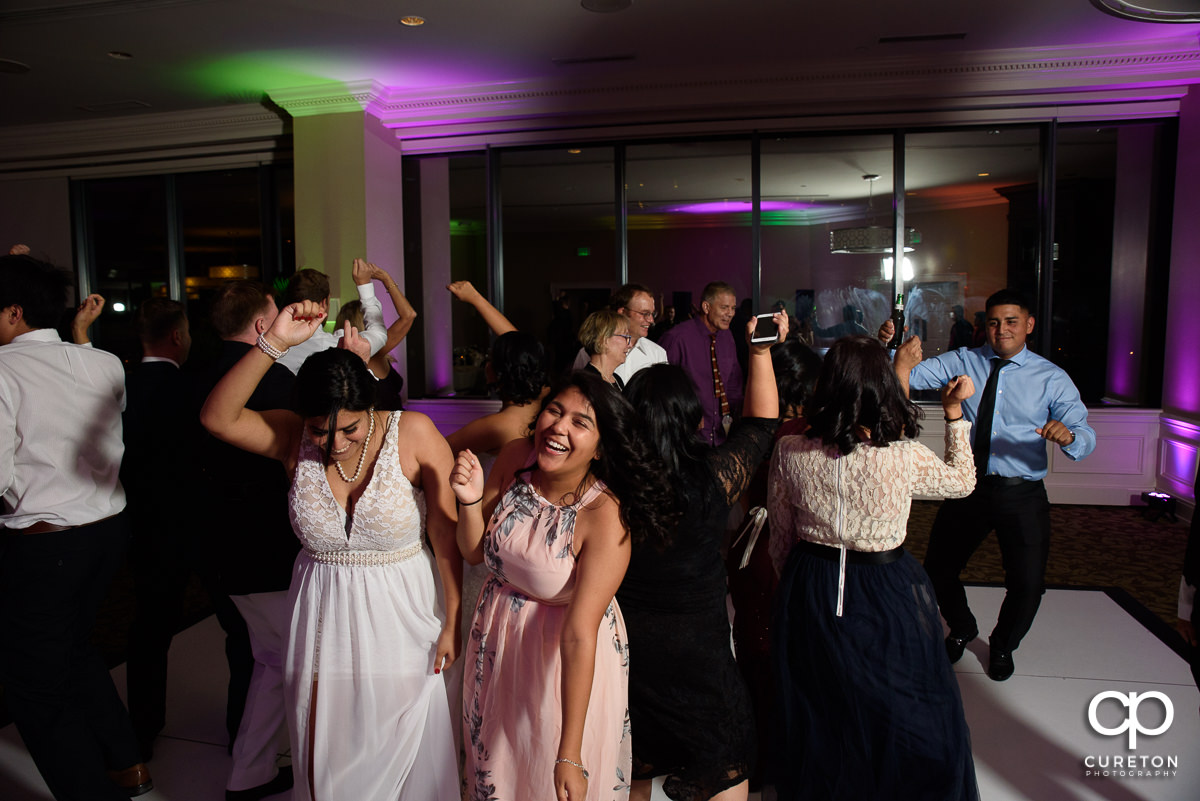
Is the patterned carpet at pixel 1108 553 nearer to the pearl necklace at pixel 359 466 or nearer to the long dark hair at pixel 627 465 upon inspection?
the long dark hair at pixel 627 465

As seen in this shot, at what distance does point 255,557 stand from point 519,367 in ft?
3.08

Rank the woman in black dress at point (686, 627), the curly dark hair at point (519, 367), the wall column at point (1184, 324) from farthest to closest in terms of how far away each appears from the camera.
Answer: the wall column at point (1184, 324) → the curly dark hair at point (519, 367) → the woman in black dress at point (686, 627)

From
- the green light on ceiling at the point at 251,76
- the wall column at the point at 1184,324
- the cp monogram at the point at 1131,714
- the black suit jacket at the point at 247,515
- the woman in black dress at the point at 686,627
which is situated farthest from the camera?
the green light on ceiling at the point at 251,76

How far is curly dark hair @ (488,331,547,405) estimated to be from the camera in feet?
Answer: 7.63

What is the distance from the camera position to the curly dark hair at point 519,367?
7.63 ft

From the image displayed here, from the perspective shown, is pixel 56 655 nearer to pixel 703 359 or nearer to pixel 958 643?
pixel 703 359

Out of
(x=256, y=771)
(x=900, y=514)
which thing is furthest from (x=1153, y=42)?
(x=256, y=771)

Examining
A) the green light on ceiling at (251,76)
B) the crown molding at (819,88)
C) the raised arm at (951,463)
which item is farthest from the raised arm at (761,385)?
the green light on ceiling at (251,76)

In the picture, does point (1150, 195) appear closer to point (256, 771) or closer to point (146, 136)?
point (256, 771)

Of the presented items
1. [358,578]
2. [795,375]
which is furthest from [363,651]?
[795,375]

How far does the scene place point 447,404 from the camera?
6.75 meters

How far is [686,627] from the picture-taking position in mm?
1761

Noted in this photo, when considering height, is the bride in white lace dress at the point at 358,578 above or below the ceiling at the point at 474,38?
below

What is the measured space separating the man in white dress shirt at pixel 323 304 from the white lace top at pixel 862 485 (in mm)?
1639
